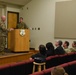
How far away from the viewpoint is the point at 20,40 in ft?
22.1

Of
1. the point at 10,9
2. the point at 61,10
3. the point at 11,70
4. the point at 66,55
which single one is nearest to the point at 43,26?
the point at 61,10

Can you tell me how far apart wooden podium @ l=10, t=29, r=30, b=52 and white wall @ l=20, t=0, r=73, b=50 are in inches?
49.6

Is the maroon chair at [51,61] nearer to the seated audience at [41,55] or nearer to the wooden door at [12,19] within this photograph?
the seated audience at [41,55]

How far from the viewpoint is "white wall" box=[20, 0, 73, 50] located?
7.57m

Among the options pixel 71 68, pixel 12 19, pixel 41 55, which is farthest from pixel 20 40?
pixel 71 68

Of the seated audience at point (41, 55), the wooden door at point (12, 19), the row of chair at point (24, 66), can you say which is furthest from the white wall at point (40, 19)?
the seated audience at point (41, 55)

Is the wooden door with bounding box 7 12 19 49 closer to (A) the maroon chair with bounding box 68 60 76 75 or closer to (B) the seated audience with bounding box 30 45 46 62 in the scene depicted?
(B) the seated audience with bounding box 30 45 46 62

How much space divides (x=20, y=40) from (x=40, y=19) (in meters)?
1.79

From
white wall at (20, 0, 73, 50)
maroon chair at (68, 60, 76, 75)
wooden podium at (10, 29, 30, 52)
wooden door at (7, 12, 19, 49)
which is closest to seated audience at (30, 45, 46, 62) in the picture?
maroon chair at (68, 60, 76, 75)

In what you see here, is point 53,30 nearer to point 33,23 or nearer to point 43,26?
point 43,26

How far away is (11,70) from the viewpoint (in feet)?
10.5

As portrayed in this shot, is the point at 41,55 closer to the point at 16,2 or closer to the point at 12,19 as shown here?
the point at 16,2

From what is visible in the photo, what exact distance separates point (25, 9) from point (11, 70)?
226 inches

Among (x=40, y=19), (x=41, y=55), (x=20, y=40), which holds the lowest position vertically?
(x=41, y=55)
